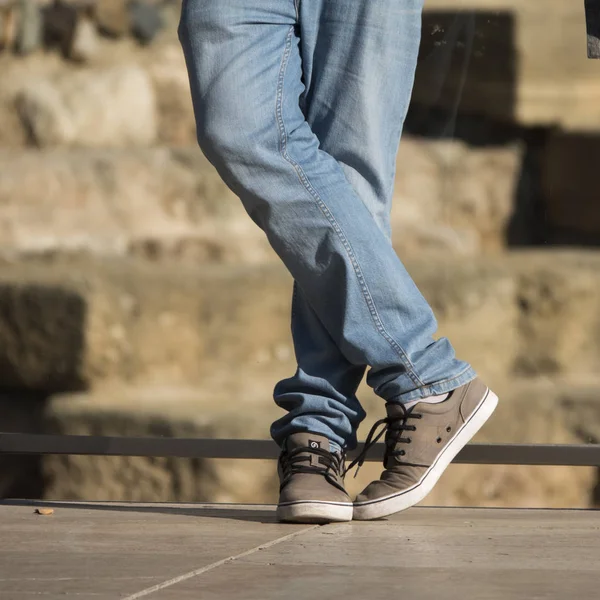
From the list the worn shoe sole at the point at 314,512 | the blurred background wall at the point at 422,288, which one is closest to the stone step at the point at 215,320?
the blurred background wall at the point at 422,288

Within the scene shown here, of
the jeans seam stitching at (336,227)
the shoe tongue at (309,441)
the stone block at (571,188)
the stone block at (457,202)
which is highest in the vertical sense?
the jeans seam stitching at (336,227)

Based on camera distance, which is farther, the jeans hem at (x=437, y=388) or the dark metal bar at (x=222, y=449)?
the dark metal bar at (x=222, y=449)

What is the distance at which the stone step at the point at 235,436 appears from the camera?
6.95 feet

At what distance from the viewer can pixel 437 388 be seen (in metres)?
1.32

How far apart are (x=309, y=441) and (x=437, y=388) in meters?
0.14

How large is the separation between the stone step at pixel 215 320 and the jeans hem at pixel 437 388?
1.04m

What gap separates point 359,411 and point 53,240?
185 cm

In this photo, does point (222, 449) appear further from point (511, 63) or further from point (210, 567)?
point (511, 63)

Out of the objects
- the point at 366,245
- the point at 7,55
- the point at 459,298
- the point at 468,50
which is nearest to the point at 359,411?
the point at 366,245

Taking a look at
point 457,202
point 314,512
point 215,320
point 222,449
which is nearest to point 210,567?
point 314,512

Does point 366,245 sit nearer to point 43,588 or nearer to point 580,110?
point 43,588

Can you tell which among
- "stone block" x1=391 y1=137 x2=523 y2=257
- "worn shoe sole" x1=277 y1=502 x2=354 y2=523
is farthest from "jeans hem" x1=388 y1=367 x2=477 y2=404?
"stone block" x1=391 y1=137 x2=523 y2=257

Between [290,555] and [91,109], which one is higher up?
[290,555]

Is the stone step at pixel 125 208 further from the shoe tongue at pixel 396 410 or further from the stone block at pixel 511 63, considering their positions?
the shoe tongue at pixel 396 410
